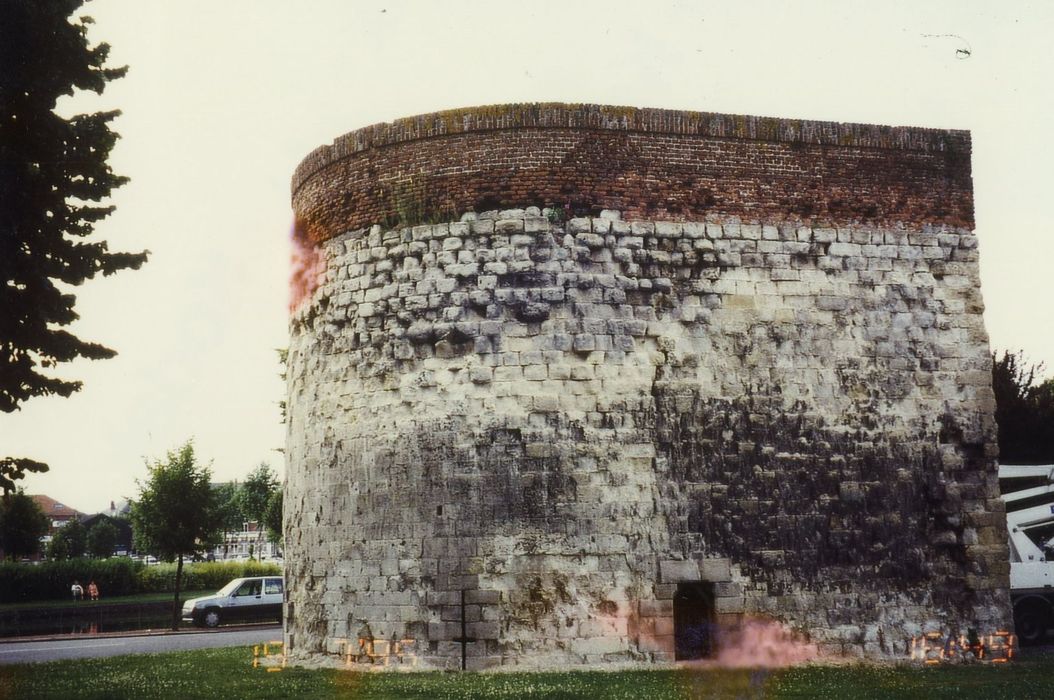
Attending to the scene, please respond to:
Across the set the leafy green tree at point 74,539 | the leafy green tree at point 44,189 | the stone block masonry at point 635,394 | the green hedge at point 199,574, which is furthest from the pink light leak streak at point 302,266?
the leafy green tree at point 74,539

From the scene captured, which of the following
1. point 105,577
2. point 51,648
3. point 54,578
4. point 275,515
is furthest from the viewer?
point 105,577

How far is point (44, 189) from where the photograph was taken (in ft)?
30.4

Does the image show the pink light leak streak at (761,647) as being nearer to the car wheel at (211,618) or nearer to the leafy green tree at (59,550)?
the car wheel at (211,618)

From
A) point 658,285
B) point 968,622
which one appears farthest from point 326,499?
point 968,622

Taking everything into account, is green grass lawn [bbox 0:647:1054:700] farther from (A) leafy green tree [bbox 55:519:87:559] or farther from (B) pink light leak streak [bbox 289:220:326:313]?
(A) leafy green tree [bbox 55:519:87:559]

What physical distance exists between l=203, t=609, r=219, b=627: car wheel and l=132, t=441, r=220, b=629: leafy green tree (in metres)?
2.56

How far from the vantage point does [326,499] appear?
11742 mm

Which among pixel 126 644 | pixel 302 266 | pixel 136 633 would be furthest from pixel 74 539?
pixel 302 266

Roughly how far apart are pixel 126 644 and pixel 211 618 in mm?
4661

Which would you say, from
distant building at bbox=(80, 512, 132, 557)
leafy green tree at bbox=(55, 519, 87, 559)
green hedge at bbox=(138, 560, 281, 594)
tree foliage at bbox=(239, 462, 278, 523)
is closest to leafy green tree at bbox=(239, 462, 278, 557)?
tree foliage at bbox=(239, 462, 278, 523)

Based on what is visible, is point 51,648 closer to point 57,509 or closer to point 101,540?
point 101,540

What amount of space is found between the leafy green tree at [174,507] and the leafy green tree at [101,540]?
42.5m

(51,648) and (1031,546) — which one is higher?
(1031,546)

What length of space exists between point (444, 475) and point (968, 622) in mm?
6510
